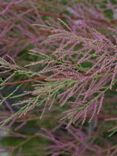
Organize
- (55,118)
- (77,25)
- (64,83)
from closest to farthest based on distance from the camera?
(64,83), (77,25), (55,118)

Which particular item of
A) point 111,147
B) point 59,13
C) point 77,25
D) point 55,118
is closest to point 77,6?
point 59,13

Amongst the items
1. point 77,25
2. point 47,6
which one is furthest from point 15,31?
point 77,25

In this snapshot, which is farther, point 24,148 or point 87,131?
point 24,148

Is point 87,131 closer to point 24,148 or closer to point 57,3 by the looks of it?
point 24,148

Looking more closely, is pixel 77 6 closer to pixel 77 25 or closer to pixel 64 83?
pixel 77 25

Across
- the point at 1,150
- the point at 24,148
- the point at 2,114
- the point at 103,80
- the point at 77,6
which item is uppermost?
the point at 77,6

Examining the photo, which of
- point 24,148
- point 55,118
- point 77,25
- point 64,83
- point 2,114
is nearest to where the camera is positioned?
point 64,83

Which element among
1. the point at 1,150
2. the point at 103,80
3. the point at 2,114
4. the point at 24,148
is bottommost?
the point at 24,148

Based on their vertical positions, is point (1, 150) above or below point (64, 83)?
below

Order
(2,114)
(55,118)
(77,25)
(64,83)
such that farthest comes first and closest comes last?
(55,118)
(2,114)
(77,25)
(64,83)
